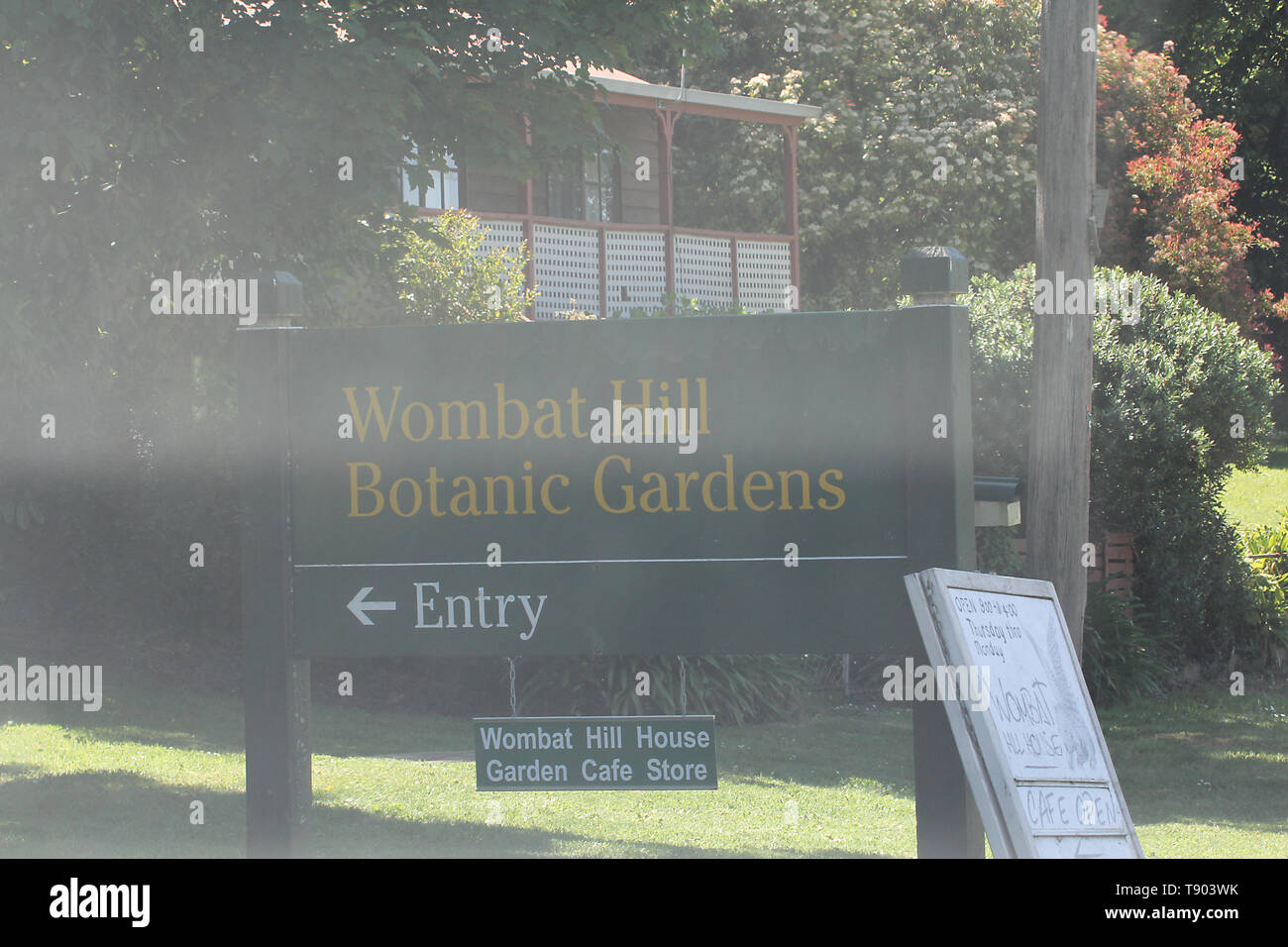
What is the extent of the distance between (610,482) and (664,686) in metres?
7.18

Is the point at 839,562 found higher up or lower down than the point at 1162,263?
lower down

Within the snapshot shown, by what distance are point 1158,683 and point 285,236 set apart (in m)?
9.99

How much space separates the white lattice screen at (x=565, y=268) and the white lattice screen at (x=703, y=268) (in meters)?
1.48

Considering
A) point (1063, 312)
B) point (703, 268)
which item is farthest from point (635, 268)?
point (1063, 312)

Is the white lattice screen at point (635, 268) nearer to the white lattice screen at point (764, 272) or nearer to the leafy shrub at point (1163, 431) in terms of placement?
the white lattice screen at point (764, 272)

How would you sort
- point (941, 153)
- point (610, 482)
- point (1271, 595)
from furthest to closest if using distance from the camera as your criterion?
point (941, 153), point (1271, 595), point (610, 482)

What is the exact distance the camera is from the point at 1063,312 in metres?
9.56

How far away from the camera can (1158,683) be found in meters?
15.0

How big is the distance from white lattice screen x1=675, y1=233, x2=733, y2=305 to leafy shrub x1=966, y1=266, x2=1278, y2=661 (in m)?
6.30

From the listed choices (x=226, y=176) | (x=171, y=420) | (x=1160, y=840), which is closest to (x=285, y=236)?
(x=226, y=176)

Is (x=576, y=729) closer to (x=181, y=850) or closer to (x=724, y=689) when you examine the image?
(x=181, y=850)

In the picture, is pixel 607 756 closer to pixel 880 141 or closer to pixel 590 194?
pixel 590 194

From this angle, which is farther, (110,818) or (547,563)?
(110,818)

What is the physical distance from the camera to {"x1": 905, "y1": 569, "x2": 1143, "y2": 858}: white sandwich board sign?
461 cm
